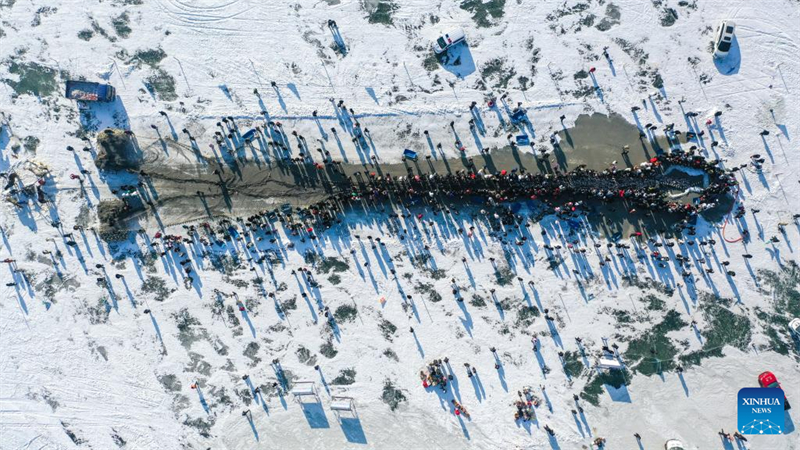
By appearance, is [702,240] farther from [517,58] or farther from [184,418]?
A: [184,418]

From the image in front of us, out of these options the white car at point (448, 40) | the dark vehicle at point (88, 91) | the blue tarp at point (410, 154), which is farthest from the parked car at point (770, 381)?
the dark vehicle at point (88, 91)

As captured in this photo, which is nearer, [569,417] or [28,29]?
[569,417]

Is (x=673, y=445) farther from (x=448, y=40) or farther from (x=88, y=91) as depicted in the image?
(x=88, y=91)

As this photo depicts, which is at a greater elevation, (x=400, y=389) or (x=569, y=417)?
(x=400, y=389)

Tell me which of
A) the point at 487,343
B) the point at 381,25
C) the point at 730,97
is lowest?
the point at 487,343

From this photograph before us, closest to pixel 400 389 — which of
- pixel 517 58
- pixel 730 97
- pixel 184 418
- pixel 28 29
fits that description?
pixel 184 418

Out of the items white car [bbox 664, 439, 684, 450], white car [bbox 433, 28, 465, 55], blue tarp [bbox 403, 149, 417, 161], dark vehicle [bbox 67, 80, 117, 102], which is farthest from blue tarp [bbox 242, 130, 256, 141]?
white car [bbox 664, 439, 684, 450]

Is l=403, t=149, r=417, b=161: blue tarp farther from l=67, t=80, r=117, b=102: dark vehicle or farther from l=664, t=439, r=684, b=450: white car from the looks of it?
l=664, t=439, r=684, b=450: white car
